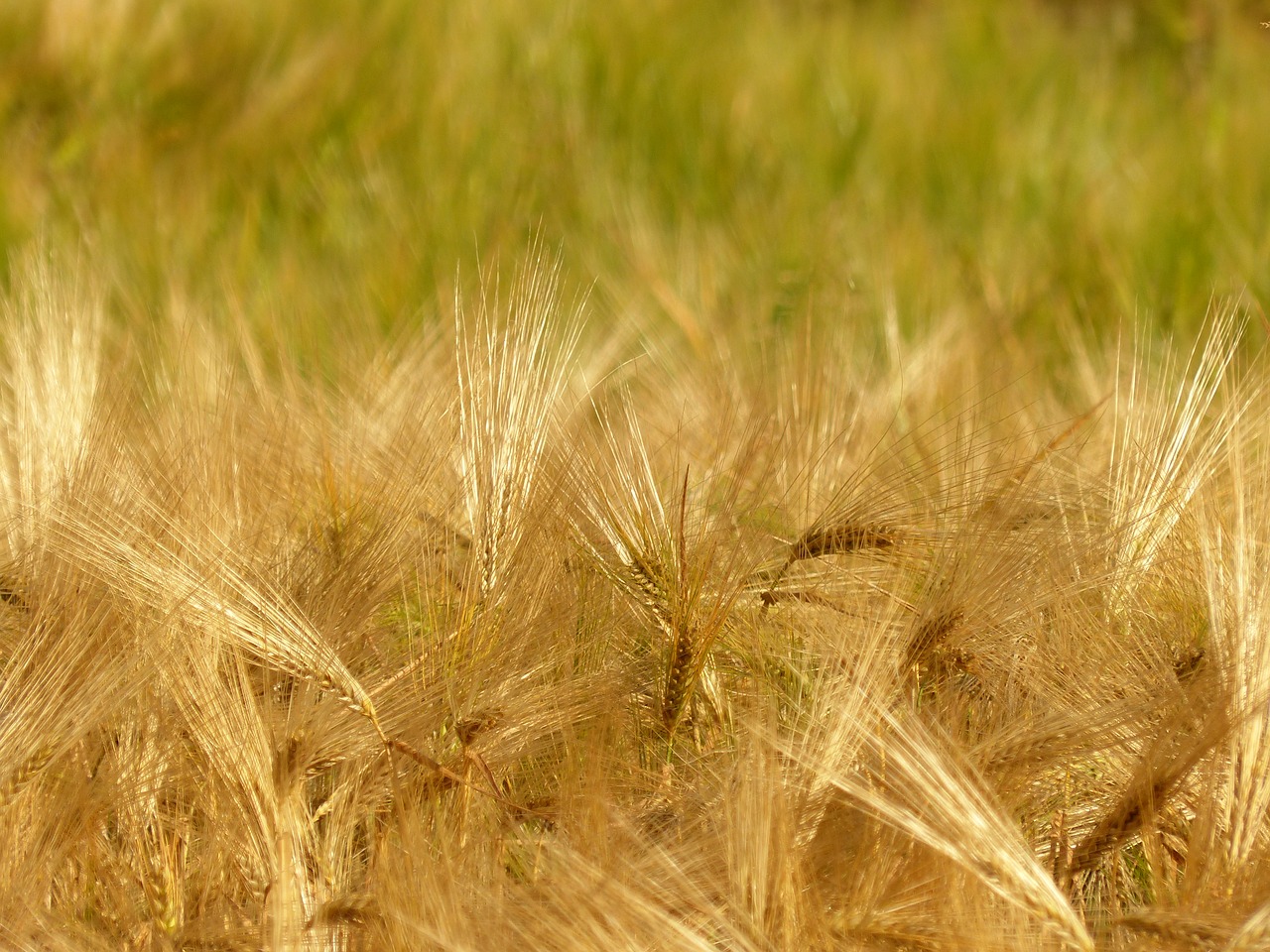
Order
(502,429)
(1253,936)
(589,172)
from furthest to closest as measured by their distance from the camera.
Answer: (589,172)
(502,429)
(1253,936)

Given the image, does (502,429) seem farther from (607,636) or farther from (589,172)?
(589,172)

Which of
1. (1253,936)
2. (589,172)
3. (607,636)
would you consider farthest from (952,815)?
(589,172)

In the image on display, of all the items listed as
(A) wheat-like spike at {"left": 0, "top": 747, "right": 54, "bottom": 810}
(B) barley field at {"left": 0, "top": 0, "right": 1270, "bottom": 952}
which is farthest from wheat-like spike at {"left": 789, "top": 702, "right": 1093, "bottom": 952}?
(A) wheat-like spike at {"left": 0, "top": 747, "right": 54, "bottom": 810}

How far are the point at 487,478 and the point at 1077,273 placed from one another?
1389 mm

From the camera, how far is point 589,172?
227 cm

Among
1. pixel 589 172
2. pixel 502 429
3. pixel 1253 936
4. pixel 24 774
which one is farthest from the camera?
pixel 589 172

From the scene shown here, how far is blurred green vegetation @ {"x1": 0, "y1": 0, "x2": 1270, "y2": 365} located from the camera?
76.2 inches

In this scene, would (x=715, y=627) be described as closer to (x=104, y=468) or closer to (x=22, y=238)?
(x=104, y=468)

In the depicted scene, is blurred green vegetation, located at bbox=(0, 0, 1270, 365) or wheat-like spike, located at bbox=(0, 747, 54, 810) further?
blurred green vegetation, located at bbox=(0, 0, 1270, 365)

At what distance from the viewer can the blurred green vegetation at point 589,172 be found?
76.2 inches

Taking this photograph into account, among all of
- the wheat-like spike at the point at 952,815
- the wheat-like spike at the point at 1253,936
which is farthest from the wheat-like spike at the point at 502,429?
the wheat-like spike at the point at 1253,936

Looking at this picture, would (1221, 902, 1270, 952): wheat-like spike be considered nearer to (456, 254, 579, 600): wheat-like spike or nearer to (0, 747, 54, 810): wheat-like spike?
(456, 254, 579, 600): wheat-like spike

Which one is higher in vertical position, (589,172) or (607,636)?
(589,172)

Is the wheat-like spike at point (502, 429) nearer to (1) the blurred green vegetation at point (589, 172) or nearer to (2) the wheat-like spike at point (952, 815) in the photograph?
(2) the wheat-like spike at point (952, 815)
